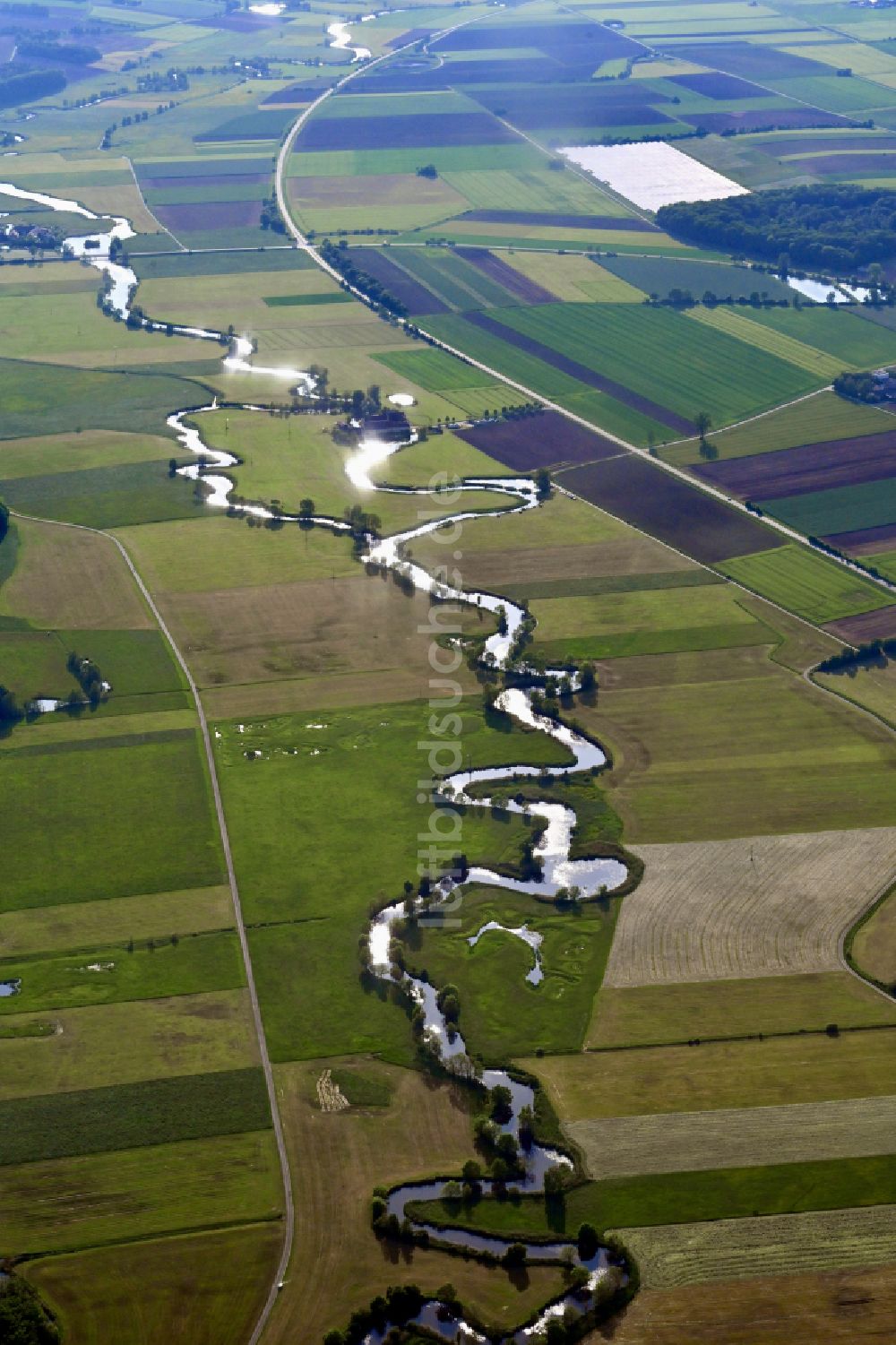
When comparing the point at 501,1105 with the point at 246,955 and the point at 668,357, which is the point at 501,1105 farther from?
the point at 668,357

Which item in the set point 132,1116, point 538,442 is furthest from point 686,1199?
point 538,442

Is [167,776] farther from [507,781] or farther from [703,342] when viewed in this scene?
[703,342]

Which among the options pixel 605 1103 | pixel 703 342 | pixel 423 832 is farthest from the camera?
pixel 703 342

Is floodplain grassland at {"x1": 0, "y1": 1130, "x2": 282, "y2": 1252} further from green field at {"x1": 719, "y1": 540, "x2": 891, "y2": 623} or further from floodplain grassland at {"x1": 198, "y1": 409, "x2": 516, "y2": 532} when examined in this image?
floodplain grassland at {"x1": 198, "y1": 409, "x2": 516, "y2": 532}

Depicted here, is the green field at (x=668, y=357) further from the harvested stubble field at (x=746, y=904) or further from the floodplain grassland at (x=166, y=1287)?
the floodplain grassland at (x=166, y=1287)

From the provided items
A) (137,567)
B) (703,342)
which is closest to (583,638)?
(137,567)

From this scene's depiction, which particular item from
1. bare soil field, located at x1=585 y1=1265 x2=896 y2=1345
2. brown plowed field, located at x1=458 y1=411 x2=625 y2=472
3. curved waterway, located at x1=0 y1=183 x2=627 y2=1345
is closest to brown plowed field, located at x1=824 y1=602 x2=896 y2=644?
curved waterway, located at x1=0 y1=183 x2=627 y2=1345

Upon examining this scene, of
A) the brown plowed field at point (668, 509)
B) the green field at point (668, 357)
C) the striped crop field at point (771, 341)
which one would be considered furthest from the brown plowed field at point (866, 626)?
the striped crop field at point (771, 341)
